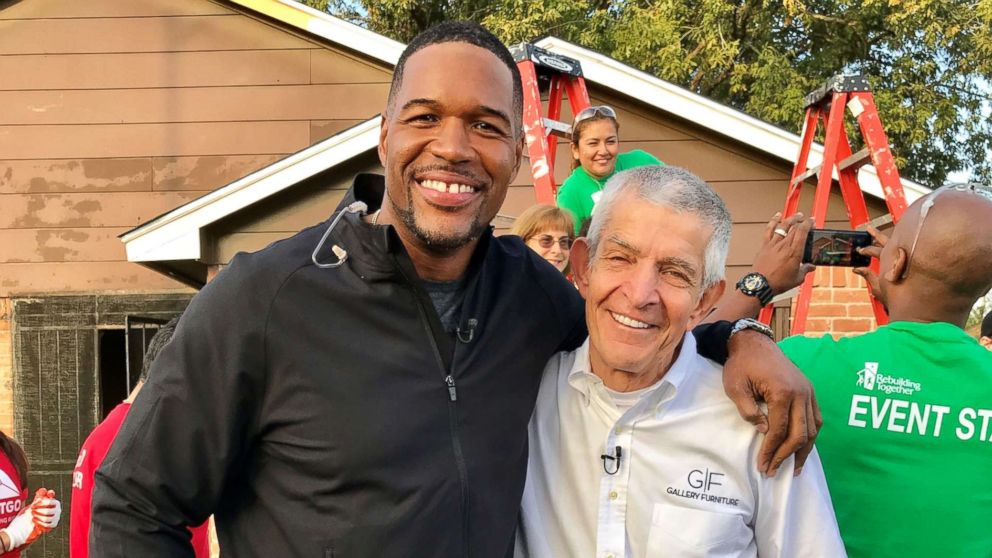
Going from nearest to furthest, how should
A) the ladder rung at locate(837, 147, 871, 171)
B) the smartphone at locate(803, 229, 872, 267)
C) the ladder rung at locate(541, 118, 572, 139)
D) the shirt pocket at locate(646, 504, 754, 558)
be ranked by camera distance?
the shirt pocket at locate(646, 504, 754, 558), the smartphone at locate(803, 229, 872, 267), the ladder rung at locate(837, 147, 871, 171), the ladder rung at locate(541, 118, 572, 139)

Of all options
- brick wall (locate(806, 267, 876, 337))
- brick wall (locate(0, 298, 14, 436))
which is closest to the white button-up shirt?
brick wall (locate(806, 267, 876, 337))

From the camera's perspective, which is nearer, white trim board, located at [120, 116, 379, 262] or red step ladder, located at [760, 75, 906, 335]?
red step ladder, located at [760, 75, 906, 335]

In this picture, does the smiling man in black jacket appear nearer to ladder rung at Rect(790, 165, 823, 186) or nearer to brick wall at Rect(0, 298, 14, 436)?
ladder rung at Rect(790, 165, 823, 186)

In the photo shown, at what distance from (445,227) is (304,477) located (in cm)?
56

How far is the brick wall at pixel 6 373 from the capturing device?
7789 mm

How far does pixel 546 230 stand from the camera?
13.6ft

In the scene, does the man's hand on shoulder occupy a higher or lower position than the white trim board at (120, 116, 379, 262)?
lower

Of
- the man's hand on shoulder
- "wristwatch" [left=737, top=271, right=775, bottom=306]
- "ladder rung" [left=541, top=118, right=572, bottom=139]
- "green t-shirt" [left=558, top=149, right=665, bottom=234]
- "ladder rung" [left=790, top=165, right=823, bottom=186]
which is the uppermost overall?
"ladder rung" [left=541, top=118, right=572, bottom=139]

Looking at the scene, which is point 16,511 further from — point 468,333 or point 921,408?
point 921,408

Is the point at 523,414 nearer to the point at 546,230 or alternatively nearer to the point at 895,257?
the point at 895,257

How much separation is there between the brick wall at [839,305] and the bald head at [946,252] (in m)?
4.25

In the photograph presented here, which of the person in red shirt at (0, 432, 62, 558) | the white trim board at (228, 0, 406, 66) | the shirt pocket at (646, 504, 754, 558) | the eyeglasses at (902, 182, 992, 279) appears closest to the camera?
the shirt pocket at (646, 504, 754, 558)

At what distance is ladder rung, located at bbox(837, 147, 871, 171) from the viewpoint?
16.5ft

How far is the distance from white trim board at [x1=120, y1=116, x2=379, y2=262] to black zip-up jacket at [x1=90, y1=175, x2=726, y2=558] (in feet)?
16.7
